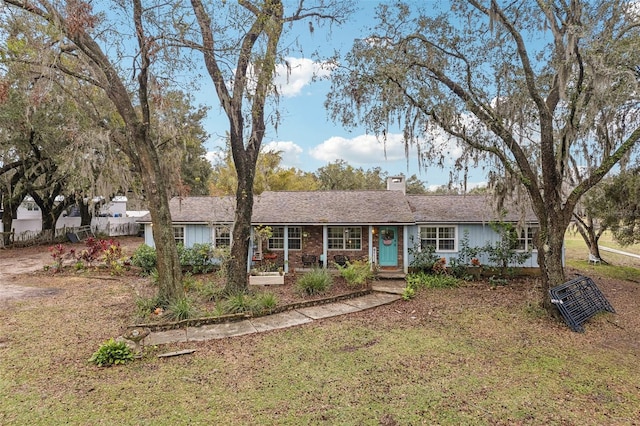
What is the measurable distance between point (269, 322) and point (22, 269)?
12947mm

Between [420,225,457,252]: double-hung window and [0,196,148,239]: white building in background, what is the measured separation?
67.0ft

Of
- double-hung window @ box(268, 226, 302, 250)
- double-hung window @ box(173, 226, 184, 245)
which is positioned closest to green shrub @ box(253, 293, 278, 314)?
double-hung window @ box(268, 226, 302, 250)

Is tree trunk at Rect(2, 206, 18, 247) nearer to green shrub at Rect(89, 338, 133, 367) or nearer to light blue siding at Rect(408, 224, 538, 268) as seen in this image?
green shrub at Rect(89, 338, 133, 367)

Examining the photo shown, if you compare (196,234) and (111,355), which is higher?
(196,234)

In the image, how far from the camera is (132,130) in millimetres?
8195

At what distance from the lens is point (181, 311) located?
7852 millimetres

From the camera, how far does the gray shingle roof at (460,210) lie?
13102 millimetres

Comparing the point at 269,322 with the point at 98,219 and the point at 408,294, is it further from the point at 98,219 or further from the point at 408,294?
the point at 98,219

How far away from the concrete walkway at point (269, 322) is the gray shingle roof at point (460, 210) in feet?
15.2

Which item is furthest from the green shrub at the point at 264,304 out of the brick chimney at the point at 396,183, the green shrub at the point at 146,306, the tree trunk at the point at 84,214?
the tree trunk at the point at 84,214

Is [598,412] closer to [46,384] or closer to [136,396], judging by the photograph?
[136,396]

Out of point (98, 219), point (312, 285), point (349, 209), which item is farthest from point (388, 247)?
point (98, 219)

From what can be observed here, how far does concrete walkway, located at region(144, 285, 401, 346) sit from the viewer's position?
7.04 metres

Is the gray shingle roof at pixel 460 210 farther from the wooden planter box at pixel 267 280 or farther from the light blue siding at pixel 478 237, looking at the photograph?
the wooden planter box at pixel 267 280
